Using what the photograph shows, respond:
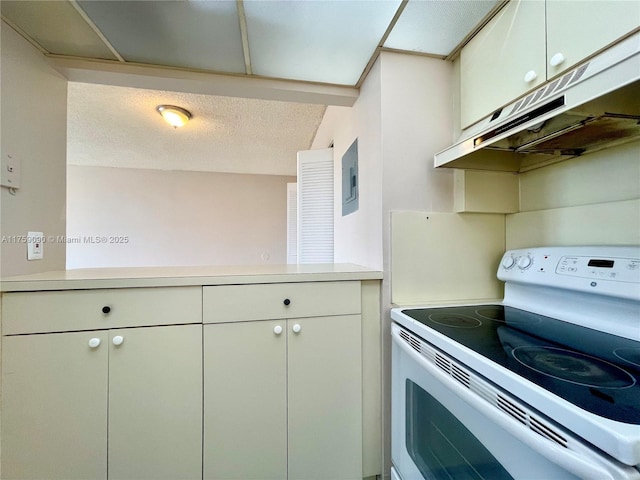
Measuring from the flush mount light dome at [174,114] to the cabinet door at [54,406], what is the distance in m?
1.73

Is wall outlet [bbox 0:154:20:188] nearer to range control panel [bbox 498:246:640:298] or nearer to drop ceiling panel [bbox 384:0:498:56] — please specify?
drop ceiling panel [bbox 384:0:498:56]

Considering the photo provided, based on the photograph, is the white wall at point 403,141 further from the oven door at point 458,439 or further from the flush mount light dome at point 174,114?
the flush mount light dome at point 174,114

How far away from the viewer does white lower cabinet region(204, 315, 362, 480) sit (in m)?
1.02

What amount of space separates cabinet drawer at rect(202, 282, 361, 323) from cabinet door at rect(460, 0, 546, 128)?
0.91 m

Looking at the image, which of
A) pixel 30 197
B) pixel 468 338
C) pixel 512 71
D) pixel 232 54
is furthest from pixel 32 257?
pixel 512 71

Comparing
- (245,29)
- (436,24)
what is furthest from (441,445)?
(245,29)

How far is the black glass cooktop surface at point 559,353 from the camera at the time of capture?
48 cm

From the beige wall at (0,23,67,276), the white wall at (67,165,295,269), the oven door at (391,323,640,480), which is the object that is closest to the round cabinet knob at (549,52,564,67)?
the oven door at (391,323,640,480)

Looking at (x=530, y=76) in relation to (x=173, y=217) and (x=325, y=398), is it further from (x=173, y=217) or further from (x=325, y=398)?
(x=173, y=217)

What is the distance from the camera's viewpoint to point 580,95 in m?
0.61

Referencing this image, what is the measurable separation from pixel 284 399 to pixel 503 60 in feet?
5.10

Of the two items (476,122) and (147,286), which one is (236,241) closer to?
(147,286)

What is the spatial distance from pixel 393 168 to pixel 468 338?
0.76 meters

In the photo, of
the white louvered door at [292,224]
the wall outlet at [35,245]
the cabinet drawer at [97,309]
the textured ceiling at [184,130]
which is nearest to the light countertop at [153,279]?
the cabinet drawer at [97,309]
